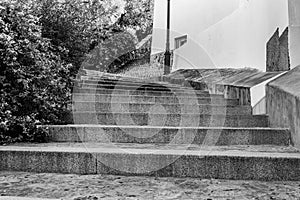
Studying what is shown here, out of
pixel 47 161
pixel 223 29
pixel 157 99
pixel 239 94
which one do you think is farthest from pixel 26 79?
pixel 223 29

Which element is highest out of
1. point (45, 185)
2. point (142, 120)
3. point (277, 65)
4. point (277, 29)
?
point (277, 29)

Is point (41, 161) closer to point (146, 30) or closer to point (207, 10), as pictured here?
point (207, 10)

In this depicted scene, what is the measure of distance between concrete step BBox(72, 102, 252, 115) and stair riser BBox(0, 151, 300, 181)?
134cm

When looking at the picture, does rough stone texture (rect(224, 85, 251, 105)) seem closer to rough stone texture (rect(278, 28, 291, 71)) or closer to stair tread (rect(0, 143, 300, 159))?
rough stone texture (rect(278, 28, 291, 71))

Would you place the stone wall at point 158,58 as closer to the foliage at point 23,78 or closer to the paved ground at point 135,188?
the foliage at point 23,78

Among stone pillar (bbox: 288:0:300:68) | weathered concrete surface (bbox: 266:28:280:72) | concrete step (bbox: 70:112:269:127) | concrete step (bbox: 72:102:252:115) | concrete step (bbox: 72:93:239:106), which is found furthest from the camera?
weathered concrete surface (bbox: 266:28:280:72)

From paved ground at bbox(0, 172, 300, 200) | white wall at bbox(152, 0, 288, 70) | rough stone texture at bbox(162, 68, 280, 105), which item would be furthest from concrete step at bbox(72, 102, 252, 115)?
paved ground at bbox(0, 172, 300, 200)

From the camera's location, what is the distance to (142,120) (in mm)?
3062

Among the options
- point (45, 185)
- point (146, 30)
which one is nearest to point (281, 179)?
point (45, 185)

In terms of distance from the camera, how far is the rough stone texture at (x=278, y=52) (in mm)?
3723

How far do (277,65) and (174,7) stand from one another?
14.6 ft

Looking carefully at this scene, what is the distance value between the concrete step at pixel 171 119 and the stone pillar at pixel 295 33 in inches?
36.8

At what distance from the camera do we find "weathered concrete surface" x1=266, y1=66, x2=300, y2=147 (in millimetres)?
2209

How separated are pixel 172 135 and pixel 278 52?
6.94 ft
